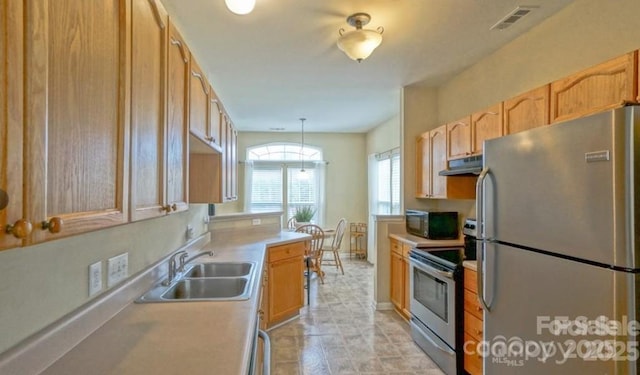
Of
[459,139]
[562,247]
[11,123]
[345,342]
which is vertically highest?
[459,139]

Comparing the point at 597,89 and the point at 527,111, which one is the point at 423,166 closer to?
the point at 527,111

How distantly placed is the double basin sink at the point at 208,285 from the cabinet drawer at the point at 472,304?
1.57m

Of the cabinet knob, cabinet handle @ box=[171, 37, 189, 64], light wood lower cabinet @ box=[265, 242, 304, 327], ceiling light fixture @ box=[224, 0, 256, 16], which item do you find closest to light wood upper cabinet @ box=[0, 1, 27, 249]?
the cabinet knob

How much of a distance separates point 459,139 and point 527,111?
0.85 m

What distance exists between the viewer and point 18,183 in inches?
20.8

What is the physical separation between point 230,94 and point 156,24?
3.37m

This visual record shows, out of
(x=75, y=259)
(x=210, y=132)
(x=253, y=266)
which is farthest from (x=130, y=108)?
(x=253, y=266)

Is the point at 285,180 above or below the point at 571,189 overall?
above

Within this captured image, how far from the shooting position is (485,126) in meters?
2.75

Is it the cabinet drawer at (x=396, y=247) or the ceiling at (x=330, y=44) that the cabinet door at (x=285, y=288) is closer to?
the cabinet drawer at (x=396, y=247)

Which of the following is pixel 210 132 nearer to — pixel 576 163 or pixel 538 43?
pixel 576 163

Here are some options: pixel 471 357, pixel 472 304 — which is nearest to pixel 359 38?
pixel 472 304

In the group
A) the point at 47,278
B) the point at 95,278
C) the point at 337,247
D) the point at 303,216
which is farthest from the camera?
the point at 303,216

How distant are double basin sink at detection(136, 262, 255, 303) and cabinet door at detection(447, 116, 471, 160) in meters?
2.08
